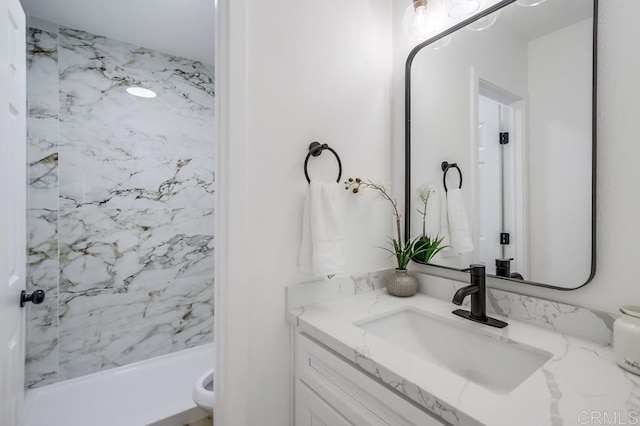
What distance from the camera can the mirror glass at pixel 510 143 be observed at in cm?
83

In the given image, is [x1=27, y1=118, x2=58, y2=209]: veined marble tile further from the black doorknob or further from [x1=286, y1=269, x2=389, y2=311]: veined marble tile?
[x1=286, y1=269, x2=389, y2=311]: veined marble tile

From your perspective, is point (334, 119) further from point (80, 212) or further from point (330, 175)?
point (80, 212)

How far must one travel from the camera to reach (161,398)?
1.83 m

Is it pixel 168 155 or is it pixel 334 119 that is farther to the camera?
pixel 168 155

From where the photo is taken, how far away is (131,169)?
207cm

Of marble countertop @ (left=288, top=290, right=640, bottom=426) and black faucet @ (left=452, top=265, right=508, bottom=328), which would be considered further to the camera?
black faucet @ (left=452, top=265, right=508, bottom=328)

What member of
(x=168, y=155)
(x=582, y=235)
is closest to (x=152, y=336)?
(x=168, y=155)

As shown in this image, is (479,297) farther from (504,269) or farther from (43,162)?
(43,162)

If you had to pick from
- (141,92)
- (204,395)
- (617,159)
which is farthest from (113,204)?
(617,159)

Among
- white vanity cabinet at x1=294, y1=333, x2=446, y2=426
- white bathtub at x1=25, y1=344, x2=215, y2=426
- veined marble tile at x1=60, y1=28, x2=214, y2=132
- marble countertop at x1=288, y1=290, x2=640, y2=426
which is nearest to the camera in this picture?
marble countertop at x1=288, y1=290, x2=640, y2=426

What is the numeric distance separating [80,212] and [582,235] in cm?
263

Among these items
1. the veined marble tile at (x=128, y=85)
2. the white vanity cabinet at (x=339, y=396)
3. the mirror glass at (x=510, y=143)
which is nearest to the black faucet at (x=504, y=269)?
the mirror glass at (x=510, y=143)

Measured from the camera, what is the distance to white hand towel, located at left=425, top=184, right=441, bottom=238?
122 centimetres

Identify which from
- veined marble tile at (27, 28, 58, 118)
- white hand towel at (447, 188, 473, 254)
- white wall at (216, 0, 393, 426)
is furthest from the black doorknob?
white hand towel at (447, 188, 473, 254)
